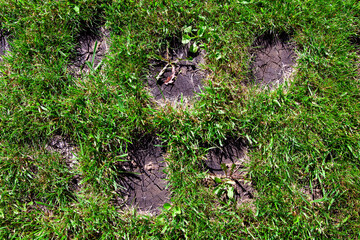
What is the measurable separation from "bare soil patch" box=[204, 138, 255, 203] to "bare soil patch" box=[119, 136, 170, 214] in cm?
49

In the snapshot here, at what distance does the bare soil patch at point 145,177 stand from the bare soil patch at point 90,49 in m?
1.04

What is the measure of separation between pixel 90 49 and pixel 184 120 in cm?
135

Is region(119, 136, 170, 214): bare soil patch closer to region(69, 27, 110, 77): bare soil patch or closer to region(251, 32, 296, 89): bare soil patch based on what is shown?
region(69, 27, 110, 77): bare soil patch

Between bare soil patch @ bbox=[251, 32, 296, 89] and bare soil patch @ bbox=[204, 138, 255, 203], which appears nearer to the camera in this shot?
bare soil patch @ bbox=[204, 138, 255, 203]

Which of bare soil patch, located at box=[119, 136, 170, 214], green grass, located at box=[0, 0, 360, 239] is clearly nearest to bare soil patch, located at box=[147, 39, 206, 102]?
green grass, located at box=[0, 0, 360, 239]

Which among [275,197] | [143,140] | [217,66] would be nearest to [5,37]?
[143,140]

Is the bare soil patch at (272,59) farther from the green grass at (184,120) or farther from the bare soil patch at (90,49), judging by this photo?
the bare soil patch at (90,49)

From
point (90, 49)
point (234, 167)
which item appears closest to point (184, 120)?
point (234, 167)

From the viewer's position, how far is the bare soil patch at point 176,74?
2.58 metres

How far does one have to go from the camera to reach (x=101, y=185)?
2.43m

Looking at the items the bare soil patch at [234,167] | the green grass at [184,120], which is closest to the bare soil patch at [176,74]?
the green grass at [184,120]

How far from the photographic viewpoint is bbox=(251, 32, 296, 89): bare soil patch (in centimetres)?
260

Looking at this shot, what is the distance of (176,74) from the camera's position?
2592 mm

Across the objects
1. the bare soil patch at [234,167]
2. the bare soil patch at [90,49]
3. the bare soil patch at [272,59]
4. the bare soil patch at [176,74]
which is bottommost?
the bare soil patch at [234,167]
